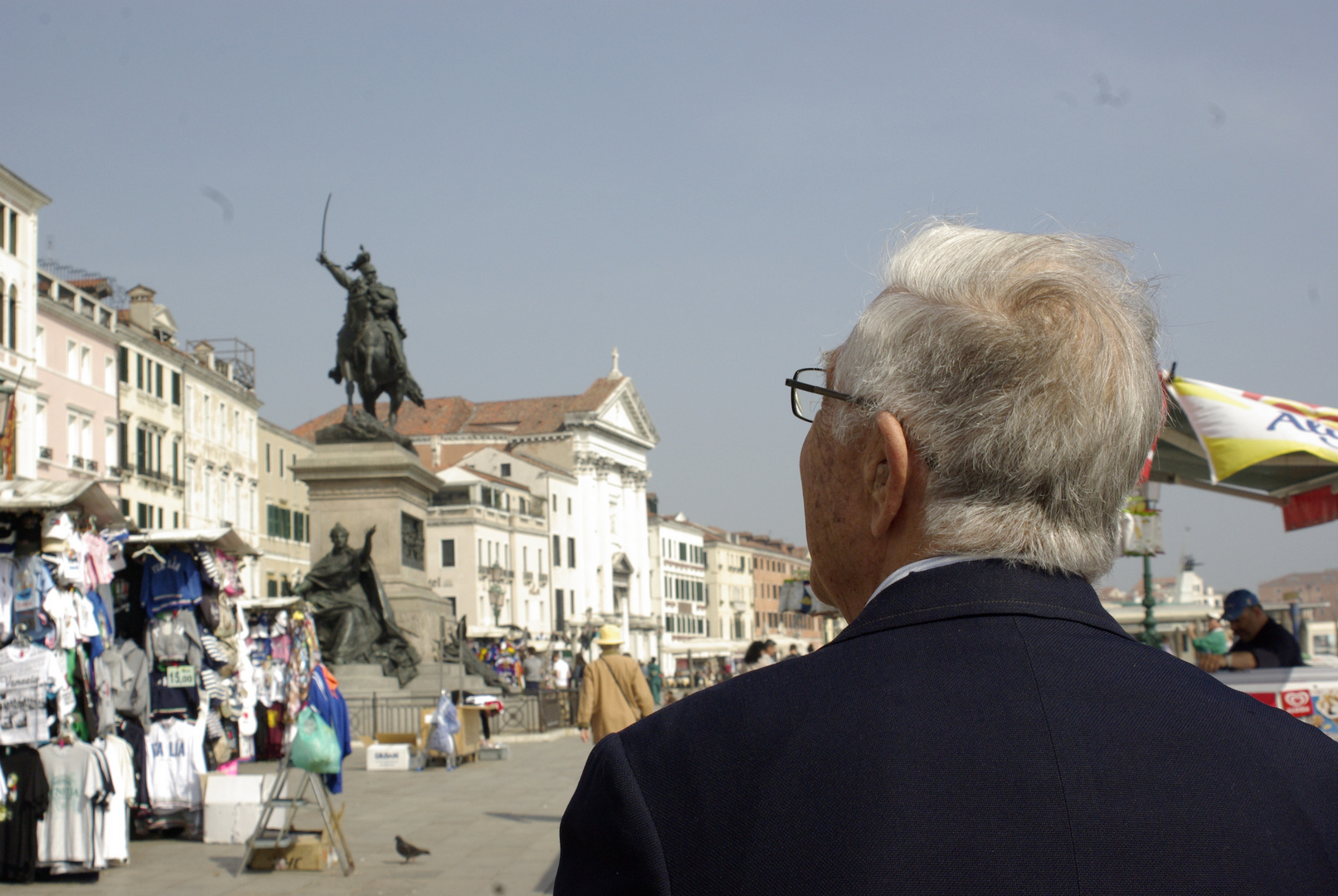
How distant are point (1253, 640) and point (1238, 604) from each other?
25cm

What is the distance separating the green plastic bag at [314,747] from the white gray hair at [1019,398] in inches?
321

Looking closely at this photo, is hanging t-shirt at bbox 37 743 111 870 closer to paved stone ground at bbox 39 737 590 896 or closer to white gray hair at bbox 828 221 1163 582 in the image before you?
paved stone ground at bbox 39 737 590 896

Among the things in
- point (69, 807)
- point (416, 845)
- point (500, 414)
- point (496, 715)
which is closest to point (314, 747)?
point (69, 807)

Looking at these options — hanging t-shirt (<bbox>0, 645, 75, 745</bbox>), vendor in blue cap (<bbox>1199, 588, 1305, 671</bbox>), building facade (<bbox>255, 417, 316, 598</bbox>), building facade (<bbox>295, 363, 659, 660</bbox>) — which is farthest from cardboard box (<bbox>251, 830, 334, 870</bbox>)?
building facade (<bbox>295, 363, 659, 660</bbox>)

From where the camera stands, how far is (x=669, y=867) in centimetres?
136

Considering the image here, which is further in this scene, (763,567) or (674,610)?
(763,567)

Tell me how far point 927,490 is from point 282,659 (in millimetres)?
16206

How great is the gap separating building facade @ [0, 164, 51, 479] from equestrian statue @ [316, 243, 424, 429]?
20.9 m

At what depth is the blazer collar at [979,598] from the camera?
1.52m

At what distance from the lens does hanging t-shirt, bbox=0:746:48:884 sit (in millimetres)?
8406

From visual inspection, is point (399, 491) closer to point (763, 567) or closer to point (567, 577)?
point (567, 577)

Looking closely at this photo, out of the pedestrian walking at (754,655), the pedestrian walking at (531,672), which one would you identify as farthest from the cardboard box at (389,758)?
the pedestrian walking at (531,672)

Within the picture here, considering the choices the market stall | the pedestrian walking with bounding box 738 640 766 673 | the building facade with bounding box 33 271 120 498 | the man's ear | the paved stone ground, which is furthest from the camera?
the building facade with bounding box 33 271 120 498

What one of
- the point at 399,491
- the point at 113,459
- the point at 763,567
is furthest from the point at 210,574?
the point at 763,567
